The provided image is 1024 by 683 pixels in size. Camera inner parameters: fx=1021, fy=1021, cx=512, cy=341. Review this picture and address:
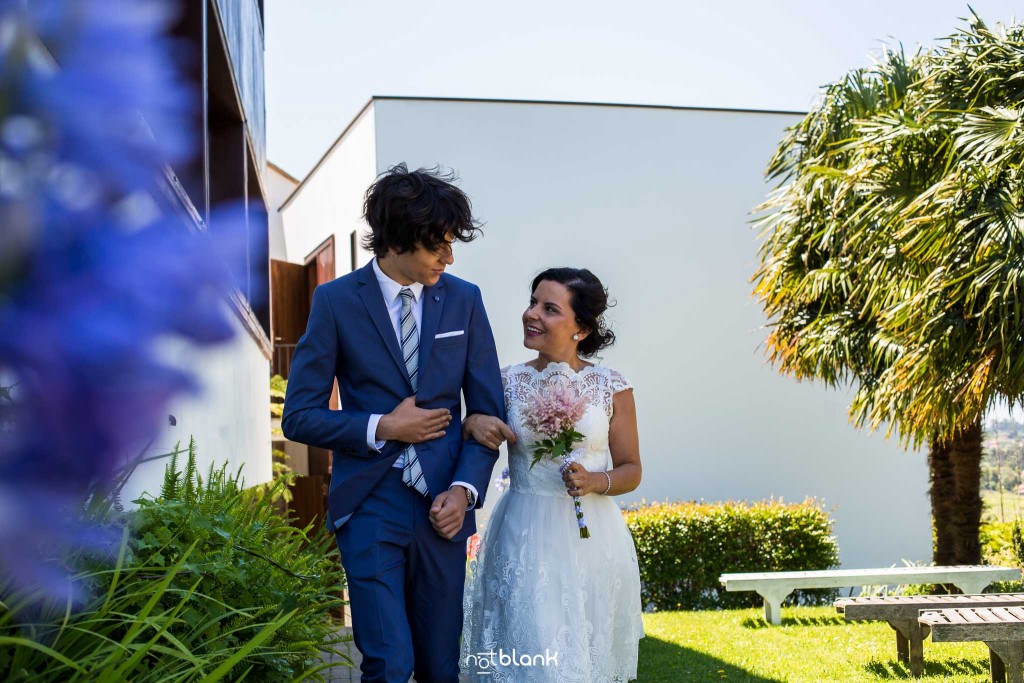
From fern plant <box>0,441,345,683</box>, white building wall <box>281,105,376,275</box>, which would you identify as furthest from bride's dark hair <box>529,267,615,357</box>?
white building wall <box>281,105,376,275</box>

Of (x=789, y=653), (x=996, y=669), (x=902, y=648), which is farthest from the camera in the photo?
(x=789, y=653)

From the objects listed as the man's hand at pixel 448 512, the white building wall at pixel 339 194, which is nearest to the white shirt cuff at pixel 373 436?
the man's hand at pixel 448 512

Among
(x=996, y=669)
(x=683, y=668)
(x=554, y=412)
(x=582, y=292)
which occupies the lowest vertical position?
(x=683, y=668)

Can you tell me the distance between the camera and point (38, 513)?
0.40 metres

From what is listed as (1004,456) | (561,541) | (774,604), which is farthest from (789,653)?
(1004,456)

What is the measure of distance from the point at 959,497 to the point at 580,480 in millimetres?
8178

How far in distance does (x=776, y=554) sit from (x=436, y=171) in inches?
418

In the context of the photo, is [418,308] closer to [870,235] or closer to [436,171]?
[436,171]

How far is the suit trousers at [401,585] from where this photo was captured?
3039mm

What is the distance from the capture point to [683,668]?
7590 millimetres

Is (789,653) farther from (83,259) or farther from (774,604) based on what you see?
(83,259)

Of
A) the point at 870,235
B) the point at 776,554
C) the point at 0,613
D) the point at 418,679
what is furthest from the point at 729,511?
the point at 0,613

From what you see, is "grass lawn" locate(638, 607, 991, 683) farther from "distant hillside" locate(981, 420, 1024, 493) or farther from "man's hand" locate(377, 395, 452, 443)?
"distant hillside" locate(981, 420, 1024, 493)

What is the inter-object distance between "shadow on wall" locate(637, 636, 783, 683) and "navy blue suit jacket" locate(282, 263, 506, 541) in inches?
171
